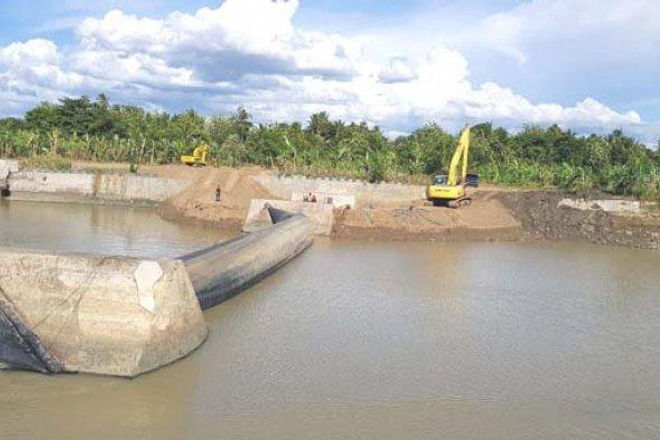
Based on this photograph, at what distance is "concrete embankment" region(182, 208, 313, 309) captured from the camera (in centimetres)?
1049

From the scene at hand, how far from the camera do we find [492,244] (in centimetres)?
2097

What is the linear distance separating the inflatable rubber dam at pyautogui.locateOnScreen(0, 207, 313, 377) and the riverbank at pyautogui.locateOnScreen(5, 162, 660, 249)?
1382 centimetres

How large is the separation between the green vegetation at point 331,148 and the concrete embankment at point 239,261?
14427 millimetres

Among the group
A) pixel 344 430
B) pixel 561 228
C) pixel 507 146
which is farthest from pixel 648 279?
pixel 507 146

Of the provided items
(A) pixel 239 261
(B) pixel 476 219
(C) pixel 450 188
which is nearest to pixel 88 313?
(A) pixel 239 261

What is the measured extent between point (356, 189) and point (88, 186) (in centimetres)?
1227

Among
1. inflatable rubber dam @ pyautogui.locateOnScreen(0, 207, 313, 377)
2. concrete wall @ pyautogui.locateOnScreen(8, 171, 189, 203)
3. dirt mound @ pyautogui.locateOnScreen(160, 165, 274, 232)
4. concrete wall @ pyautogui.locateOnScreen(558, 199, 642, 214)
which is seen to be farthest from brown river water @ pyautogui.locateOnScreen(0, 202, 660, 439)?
concrete wall @ pyautogui.locateOnScreen(8, 171, 189, 203)

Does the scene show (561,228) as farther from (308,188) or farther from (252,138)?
(252,138)

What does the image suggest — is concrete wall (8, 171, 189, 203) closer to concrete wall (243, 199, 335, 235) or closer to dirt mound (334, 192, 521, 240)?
concrete wall (243, 199, 335, 235)

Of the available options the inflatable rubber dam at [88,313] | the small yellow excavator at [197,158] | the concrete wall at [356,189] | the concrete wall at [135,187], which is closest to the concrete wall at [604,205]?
the concrete wall at [356,189]

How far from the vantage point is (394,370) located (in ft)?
27.0

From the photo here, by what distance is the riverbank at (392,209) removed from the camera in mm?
21641

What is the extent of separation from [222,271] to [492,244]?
39.7 feet

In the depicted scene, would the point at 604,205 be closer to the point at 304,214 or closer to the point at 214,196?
the point at 304,214
